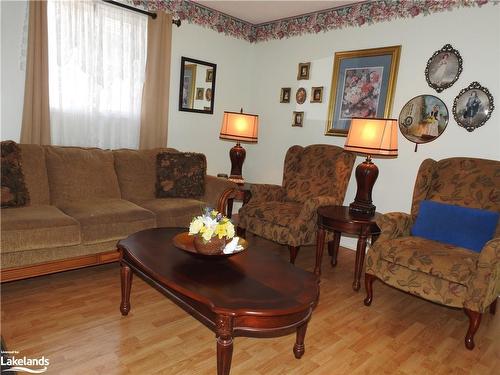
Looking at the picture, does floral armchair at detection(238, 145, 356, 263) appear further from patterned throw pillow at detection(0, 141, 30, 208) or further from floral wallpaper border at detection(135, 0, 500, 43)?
patterned throw pillow at detection(0, 141, 30, 208)

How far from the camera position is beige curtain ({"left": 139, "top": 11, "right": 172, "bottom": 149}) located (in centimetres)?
364

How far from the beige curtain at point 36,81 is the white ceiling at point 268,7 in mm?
1610

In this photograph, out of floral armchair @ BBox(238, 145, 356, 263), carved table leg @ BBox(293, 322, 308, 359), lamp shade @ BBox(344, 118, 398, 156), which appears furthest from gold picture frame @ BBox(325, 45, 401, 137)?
carved table leg @ BBox(293, 322, 308, 359)

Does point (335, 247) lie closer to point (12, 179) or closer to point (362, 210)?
point (362, 210)

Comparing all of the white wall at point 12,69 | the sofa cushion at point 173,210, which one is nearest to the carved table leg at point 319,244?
the sofa cushion at point 173,210

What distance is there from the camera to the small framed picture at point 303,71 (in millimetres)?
4105

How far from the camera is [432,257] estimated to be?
7.55 ft

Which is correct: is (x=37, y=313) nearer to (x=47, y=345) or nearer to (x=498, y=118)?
(x=47, y=345)

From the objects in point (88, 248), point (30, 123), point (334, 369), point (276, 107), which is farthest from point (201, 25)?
point (334, 369)

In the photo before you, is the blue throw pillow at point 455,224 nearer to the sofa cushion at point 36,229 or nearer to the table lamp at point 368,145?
the table lamp at point 368,145

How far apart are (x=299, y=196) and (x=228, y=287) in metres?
2.06

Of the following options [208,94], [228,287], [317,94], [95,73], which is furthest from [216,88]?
[228,287]

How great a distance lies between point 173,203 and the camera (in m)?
3.13

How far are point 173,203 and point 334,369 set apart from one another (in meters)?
1.82
